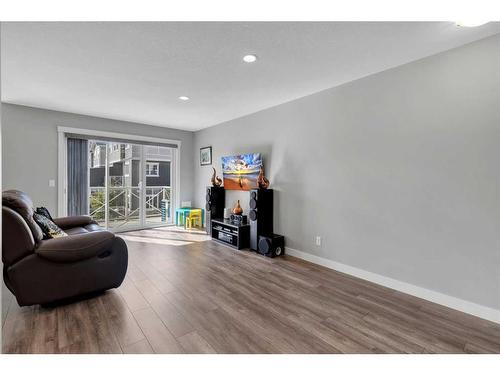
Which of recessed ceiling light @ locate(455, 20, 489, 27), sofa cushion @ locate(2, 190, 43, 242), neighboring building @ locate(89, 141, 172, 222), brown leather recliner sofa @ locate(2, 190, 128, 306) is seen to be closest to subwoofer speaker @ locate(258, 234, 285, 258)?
brown leather recliner sofa @ locate(2, 190, 128, 306)

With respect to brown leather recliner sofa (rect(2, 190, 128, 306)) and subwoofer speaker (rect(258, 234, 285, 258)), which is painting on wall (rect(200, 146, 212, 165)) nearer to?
subwoofer speaker (rect(258, 234, 285, 258))

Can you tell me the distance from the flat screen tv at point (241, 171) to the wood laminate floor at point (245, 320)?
1.73 m

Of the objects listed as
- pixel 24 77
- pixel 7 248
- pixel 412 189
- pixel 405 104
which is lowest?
pixel 7 248

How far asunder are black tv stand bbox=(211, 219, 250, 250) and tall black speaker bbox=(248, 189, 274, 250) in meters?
0.14

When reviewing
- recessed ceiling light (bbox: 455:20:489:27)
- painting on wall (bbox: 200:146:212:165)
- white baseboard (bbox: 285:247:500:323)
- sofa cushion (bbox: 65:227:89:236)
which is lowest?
white baseboard (bbox: 285:247:500:323)

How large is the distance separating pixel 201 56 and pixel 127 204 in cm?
411

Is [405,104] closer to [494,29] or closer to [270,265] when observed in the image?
[494,29]

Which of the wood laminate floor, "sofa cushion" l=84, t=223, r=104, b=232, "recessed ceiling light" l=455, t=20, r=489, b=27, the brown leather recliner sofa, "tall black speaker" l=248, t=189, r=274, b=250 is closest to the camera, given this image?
the wood laminate floor

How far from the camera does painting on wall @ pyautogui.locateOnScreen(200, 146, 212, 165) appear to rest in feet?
18.0

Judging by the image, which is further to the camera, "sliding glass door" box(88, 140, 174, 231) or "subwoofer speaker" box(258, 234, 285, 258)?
"sliding glass door" box(88, 140, 174, 231)

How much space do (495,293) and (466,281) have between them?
190 millimetres

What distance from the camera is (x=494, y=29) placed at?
6.51 feet

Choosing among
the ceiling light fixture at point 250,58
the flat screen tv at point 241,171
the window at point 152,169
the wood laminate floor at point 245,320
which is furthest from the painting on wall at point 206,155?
the ceiling light fixture at point 250,58
